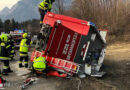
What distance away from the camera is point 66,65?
4.34m

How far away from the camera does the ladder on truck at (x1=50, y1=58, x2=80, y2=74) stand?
4249mm

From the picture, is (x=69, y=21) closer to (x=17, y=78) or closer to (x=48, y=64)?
(x=48, y=64)

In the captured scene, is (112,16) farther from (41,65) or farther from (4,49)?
(4,49)

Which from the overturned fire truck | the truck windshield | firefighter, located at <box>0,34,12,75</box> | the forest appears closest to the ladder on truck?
the overturned fire truck

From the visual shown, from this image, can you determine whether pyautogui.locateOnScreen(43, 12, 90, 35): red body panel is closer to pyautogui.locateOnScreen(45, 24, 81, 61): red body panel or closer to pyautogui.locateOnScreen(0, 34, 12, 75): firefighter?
pyautogui.locateOnScreen(45, 24, 81, 61): red body panel

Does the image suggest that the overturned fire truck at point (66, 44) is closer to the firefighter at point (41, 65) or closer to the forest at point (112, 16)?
the firefighter at point (41, 65)

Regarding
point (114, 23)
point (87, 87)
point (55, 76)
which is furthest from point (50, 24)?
point (114, 23)

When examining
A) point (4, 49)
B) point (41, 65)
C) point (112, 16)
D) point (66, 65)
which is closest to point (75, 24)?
point (66, 65)

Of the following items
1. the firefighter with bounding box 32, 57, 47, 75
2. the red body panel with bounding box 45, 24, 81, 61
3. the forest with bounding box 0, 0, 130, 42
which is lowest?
the firefighter with bounding box 32, 57, 47, 75

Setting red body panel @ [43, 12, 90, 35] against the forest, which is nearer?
red body panel @ [43, 12, 90, 35]

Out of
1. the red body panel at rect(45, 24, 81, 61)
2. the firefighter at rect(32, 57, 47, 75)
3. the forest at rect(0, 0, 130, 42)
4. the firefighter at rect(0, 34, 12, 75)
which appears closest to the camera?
the red body panel at rect(45, 24, 81, 61)

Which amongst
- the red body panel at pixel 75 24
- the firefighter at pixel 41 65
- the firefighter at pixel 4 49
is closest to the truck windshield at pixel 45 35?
the red body panel at pixel 75 24

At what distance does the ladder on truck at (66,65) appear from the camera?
425cm

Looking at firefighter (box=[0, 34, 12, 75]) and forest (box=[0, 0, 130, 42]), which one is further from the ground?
forest (box=[0, 0, 130, 42])
